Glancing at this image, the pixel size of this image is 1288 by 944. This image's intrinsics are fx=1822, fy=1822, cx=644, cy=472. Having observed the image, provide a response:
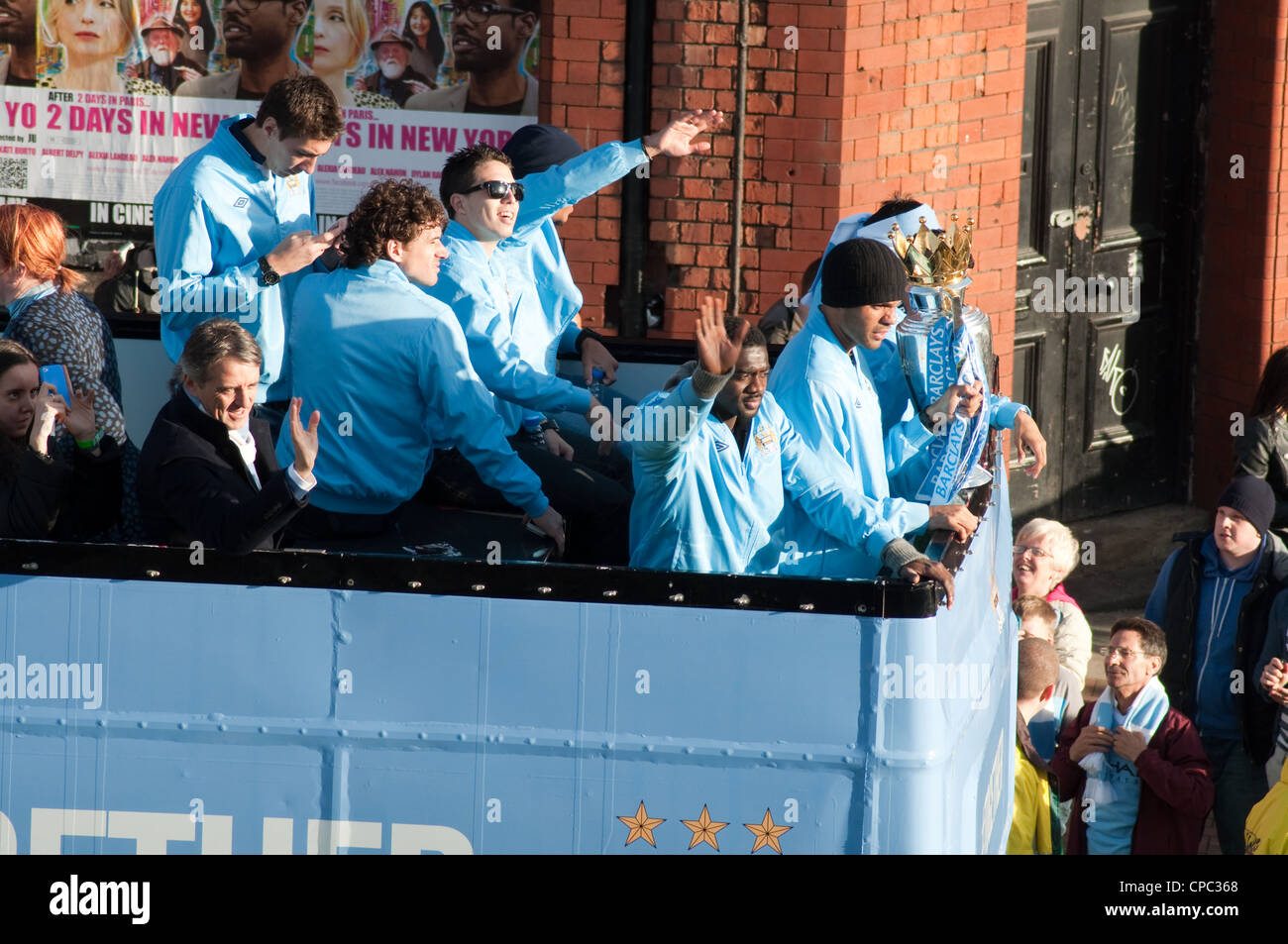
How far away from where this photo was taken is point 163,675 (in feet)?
15.6

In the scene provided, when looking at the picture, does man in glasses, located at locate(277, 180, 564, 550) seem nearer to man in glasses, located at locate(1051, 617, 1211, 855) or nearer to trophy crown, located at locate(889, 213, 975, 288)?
trophy crown, located at locate(889, 213, 975, 288)

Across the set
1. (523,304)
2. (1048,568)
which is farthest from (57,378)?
(1048,568)

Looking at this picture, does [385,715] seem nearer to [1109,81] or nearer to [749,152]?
[749,152]

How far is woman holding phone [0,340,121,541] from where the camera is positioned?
16.3ft

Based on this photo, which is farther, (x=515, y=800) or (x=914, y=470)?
(x=914, y=470)

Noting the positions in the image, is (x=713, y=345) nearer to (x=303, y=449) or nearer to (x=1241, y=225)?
(x=303, y=449)

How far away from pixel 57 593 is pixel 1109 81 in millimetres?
6767

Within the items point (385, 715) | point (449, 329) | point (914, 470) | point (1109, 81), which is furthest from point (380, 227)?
point (1109, 81)

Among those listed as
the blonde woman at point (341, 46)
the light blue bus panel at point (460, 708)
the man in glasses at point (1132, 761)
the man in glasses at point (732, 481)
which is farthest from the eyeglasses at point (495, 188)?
the blonde woman at point (341, 46)

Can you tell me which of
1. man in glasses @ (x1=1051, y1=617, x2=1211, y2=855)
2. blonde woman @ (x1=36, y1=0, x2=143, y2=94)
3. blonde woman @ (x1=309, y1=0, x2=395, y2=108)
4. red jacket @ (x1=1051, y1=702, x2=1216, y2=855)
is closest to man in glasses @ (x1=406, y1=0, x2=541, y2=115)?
blonde woman @ (x1=309, y1=0, x2=395, y2=108)

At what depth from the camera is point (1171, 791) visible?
6.02 metres

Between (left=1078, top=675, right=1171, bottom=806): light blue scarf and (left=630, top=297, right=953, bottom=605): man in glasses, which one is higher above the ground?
(left=630, top=297, right=953, bottom=605): man in glasses

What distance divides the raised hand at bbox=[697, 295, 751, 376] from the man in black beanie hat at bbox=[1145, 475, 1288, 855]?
114 inches

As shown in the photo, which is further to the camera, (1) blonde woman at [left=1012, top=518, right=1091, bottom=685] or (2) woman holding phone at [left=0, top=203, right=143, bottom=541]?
(1) blonde woman at [left=1012, top=518, right=1091, bottom=685]
